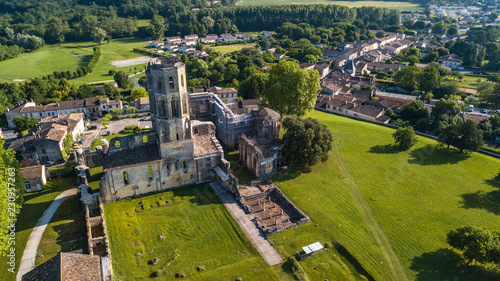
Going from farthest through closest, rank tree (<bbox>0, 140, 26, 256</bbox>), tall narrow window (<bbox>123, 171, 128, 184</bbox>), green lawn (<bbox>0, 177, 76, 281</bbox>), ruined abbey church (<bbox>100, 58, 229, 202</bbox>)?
tall narrow window (<bbox>123, 171, 128, 184</bbox>) → ruined abbey church (<bbox>100, 58, 229, 202</bbox>) → green lawn (<bbox>0, 177, 76, 281</bbox>) → tree (<bbox>0, 140, 26, 256</bbox>)

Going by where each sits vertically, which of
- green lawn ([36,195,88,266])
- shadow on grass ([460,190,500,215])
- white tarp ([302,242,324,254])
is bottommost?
shadow on grass ([460,190,500,215])

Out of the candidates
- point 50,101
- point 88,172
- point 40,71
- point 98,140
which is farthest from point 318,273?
point 40,71

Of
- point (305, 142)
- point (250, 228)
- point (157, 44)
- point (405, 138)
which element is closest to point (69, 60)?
point (157, 44)

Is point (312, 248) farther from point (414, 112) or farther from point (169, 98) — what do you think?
point (414, 112)

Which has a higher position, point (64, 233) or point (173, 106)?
point (173, 106)

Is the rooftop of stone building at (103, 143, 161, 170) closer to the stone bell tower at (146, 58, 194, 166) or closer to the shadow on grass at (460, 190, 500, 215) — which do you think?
the stone bell tower at (146, 58, 194, 166)

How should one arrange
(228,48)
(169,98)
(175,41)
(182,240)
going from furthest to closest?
1. (175,41)
2. (228,48)
3. (169,98)
4. (182,240)

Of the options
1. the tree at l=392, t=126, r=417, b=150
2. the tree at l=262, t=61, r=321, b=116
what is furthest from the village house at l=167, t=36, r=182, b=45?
the tree at l=392, t=126, r=417, b=150
